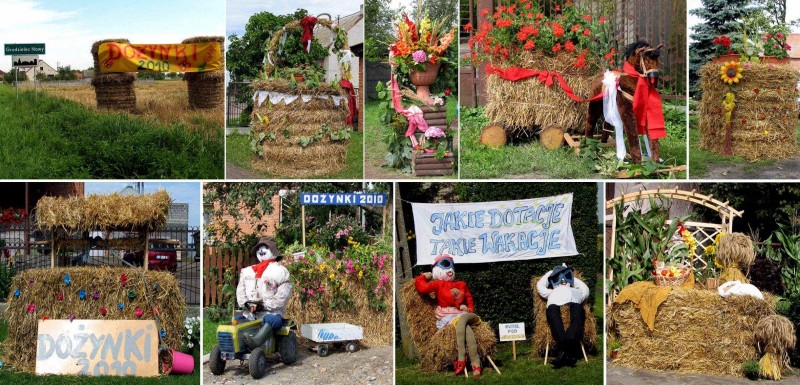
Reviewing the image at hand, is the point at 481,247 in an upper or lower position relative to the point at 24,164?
lower

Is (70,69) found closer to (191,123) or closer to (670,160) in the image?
(191,123)

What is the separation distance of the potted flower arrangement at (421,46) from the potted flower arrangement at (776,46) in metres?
→ 3.60

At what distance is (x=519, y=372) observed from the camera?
400 inches

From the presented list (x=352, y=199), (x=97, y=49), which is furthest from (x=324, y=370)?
(x=97, y=49)

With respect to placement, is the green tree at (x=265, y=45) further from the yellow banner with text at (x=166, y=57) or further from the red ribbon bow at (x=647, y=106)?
the red ribbon bow at (x=647, y=106)

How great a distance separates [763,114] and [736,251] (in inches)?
69.9

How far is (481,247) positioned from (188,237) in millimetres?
3921

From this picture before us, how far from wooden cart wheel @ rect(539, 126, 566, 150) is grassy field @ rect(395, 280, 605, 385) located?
2.11m

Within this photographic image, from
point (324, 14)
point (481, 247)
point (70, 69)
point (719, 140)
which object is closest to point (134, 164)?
point (70, 69)

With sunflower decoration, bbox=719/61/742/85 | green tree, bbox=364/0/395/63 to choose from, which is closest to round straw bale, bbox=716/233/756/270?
sunflower decoration, bbox=719/61/742/85

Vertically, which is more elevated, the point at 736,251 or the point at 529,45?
the point at 529,45

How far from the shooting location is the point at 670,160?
10523 millimetres

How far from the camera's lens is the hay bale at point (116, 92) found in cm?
1217

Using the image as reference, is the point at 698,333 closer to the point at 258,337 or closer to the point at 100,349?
the point at 258,337
